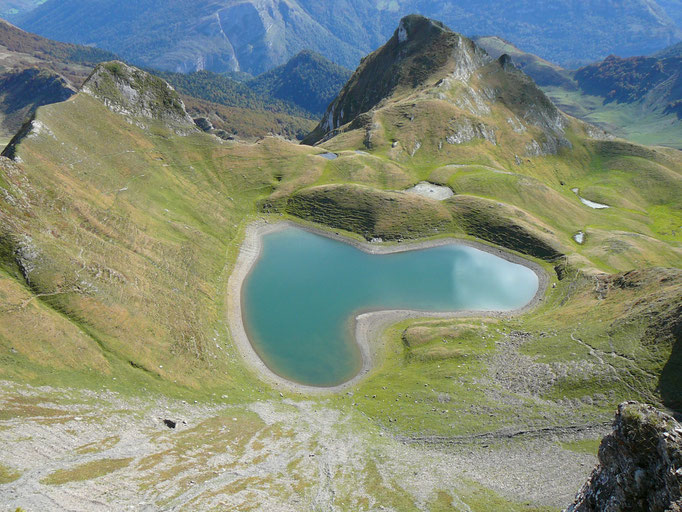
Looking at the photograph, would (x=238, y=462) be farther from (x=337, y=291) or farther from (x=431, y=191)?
(x=431, y=191)

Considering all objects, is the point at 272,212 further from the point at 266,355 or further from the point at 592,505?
the point at 592,505

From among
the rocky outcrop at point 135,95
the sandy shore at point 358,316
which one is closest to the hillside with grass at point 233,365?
the sandy shore at point 358,316

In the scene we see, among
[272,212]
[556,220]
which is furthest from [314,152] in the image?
[556,220]

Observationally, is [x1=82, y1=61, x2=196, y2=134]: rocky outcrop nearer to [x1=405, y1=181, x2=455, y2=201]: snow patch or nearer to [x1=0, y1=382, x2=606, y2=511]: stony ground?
[x1=405, y1=181, x2=455, y2=201]: snow patch

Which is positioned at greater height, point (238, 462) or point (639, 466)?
point (639, 466)

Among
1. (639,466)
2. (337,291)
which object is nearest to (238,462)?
(639,466)
